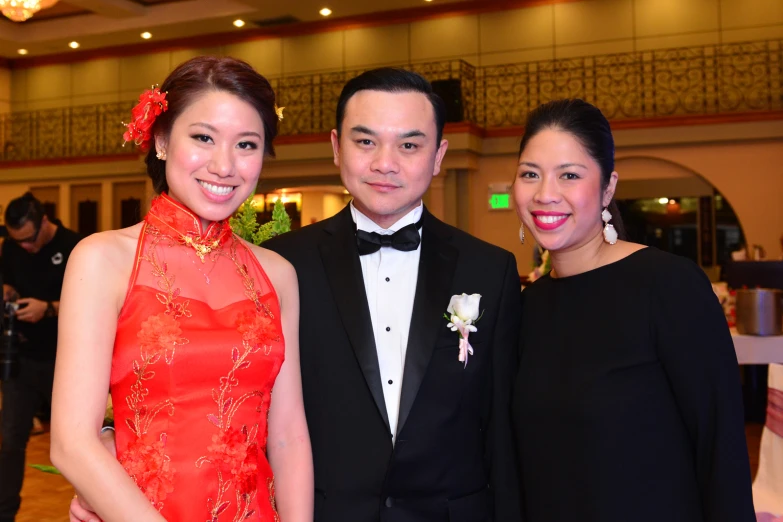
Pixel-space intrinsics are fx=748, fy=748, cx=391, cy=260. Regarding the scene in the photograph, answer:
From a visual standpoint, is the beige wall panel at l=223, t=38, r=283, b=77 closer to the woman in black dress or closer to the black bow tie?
the black bow tie

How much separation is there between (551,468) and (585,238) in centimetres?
61

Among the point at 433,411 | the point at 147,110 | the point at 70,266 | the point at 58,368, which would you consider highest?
the point at 147,110

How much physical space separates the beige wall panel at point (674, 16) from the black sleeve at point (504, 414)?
476 inches

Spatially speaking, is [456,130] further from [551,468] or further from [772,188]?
[551,468]

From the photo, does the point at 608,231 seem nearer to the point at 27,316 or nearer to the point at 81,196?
the point at 27,316

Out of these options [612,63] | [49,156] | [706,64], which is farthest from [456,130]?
[49,156]

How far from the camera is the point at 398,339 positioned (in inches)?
78.1

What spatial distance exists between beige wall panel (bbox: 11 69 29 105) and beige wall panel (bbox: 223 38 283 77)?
5.54 metres

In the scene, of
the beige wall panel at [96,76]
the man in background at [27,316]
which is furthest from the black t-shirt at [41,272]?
the beige wall panel at [96,76]

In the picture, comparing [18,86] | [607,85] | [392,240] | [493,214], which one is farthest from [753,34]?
[18,86]

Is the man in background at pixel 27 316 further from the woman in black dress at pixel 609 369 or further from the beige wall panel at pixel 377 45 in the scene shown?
the beige wall panel at pixel 377 45

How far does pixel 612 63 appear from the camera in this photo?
12.6 meters

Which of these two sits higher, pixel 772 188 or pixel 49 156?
pixel 49 156

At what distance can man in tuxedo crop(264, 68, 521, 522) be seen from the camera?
1.88 metres
